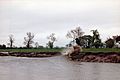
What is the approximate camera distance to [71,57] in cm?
4394

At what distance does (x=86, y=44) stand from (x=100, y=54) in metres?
48.5

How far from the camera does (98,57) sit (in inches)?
1737

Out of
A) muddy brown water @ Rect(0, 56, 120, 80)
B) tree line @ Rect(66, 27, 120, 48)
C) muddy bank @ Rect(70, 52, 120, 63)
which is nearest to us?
muddy brown water @ Rect(0, 56, 120, 80)

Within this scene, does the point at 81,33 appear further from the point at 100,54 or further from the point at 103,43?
the point at 100,54

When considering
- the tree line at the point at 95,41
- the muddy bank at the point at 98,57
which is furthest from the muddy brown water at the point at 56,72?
the tree line at the point at 95,41

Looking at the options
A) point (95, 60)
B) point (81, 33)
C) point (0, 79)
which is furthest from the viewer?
point (81, 33)

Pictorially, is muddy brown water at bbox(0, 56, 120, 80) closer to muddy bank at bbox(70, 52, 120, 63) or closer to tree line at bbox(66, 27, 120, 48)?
muddy bank at bbox(70, 52, 120, 63)

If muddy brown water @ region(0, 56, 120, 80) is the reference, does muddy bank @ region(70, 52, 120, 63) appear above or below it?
above

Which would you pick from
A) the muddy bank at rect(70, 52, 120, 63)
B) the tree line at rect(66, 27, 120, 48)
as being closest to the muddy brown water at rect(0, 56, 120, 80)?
the muddy bank at rect(70, 52, 120, 63)

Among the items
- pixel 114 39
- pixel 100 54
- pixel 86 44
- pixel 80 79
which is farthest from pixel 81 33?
pixel 80 79

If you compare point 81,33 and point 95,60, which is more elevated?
→ point 81,33

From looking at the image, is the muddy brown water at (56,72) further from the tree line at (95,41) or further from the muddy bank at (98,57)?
the tree line at (95,41)

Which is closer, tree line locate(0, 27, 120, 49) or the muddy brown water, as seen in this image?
the muddy brown water

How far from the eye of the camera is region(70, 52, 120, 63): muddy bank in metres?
41.4
